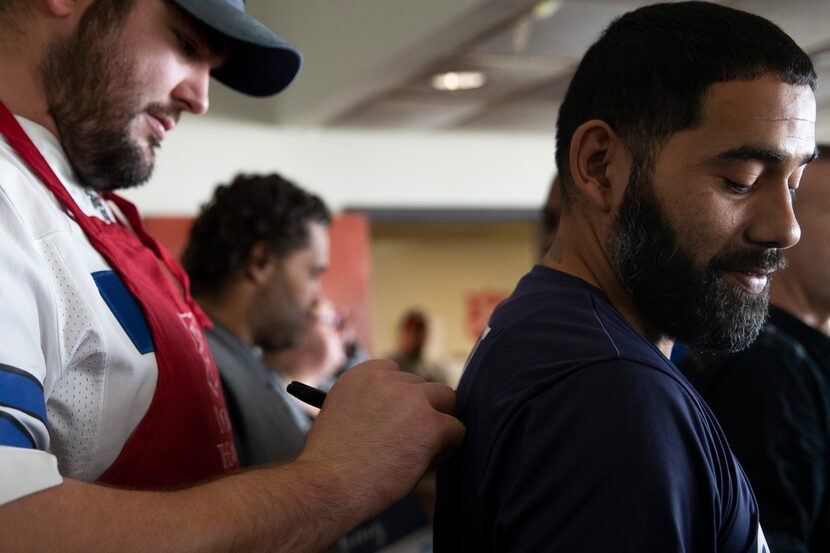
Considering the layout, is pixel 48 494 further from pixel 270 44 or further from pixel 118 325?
pixel 270 44

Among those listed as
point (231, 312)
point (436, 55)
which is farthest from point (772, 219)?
point (436, 55)

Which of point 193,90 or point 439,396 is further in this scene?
point 193,90

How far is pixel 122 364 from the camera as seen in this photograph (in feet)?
3.27

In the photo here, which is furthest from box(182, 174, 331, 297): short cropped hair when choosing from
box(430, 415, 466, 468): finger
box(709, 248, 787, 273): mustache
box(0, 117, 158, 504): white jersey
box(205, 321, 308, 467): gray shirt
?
box(709, 248, 787, 273): mustache

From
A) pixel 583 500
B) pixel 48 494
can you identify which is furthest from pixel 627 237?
pixel 48 494

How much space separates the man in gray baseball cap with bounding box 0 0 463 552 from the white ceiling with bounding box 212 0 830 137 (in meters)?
1.96

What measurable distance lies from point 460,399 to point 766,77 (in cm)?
47

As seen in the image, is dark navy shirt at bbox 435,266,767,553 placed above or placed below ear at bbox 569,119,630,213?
below

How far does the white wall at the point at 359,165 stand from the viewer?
15.3ft

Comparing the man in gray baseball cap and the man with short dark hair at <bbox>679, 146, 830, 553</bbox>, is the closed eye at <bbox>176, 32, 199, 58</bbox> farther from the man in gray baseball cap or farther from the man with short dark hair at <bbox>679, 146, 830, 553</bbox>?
the man with short dark hair at <bbox>679, 146, 830, 553</bbox>

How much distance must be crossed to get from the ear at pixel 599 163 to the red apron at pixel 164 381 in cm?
52

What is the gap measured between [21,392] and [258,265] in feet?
4.78

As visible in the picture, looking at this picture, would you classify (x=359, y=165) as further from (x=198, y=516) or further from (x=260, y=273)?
(x=198, y=516)

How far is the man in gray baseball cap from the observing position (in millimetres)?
814
